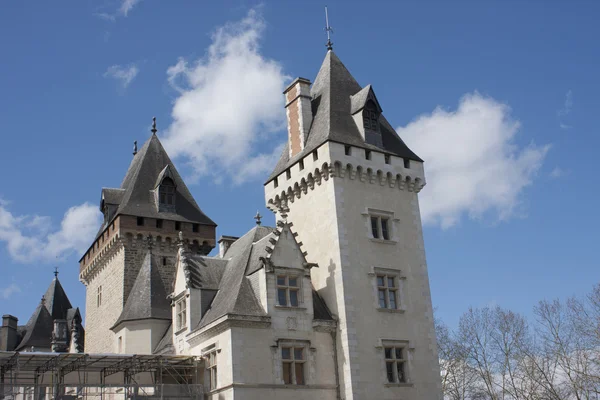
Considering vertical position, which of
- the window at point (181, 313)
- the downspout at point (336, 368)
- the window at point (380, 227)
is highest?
the window at point (380, 227)

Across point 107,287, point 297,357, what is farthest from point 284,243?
point 107,287

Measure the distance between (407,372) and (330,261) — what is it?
485 centimetres

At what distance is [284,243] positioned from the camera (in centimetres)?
2595

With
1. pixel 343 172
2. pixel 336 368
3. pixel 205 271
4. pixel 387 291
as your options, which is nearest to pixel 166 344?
pixel 205 271

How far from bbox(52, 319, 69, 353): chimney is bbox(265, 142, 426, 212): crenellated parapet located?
19.4m

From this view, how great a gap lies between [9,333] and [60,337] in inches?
329

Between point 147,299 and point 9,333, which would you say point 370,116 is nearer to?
point 147,299

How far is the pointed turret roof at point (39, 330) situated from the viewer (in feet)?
155

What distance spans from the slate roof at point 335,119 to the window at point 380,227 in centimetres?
285

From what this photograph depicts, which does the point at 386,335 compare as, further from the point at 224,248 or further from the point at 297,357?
the point at 224,248

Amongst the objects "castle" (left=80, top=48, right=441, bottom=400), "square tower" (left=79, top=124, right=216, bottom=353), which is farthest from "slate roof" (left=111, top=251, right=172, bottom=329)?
"square tower" (left=79, top=124, right=216, bottom=353)

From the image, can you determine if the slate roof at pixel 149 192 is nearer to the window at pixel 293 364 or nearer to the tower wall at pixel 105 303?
the tower wall at pixel 105 303

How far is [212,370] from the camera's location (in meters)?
25.0

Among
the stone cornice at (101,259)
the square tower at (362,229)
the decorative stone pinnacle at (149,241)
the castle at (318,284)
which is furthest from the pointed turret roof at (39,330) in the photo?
the square tower at (362,229)
